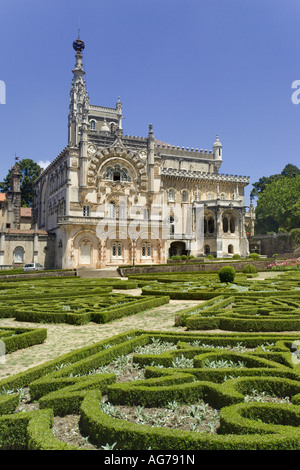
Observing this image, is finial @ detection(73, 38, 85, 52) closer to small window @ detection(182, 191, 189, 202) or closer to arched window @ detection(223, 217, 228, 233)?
small window @ detection(182, 191, 189, 202)

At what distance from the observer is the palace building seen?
42.6m

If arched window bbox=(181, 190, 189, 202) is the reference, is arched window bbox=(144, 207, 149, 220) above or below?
below

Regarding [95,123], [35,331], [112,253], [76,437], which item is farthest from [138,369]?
[95,123]

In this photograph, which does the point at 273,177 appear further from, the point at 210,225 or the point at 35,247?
the point at 35,247

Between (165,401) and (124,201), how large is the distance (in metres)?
42.1

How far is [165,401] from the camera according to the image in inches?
A: 177

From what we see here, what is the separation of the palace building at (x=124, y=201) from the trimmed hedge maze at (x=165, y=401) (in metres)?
35.6

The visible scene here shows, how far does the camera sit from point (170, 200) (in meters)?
55.5

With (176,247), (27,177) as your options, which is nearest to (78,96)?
(27,177)

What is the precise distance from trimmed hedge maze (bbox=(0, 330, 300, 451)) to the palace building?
35.6 metres

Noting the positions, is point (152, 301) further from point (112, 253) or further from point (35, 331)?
point (112, 253)

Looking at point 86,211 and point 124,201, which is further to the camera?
point 124,201

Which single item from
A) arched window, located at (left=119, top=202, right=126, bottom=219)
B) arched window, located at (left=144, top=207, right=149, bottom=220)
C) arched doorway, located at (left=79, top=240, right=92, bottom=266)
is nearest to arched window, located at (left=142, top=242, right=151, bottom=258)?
arched window, located at (left=144, top=207, right=149, bottom=220)

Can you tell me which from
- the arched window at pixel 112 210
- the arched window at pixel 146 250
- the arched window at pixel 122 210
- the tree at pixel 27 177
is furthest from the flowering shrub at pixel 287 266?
the tree at pixel 27 177
